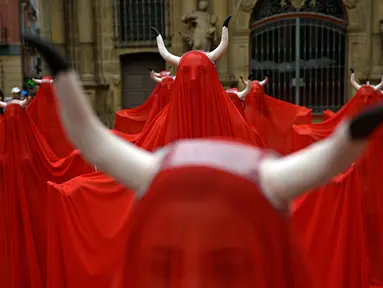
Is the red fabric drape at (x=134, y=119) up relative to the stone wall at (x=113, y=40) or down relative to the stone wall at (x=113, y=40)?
down

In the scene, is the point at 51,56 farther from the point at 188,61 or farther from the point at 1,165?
the point at 1,165

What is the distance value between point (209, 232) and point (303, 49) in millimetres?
12451

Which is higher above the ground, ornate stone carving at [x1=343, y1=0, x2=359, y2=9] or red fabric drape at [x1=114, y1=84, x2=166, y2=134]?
ornate stone carving at [x1=343, y1=0, x2=359, y2=9]

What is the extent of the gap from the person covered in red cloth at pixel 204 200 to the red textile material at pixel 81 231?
1.71m

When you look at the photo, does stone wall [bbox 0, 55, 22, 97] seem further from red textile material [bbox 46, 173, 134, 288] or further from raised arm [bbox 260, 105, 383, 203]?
raised arm [bbox 260, 105, 383, 203]

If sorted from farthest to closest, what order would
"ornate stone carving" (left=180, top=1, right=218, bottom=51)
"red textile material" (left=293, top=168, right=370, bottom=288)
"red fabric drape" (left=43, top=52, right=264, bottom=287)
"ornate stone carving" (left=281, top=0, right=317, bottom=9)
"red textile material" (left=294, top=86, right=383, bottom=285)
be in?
"ornate stone carving" (left=281, top=0, right=317, bottom=9) → "ornate stone carving" (left=180, top=1, right=218, bottom=51) → "red textile material" (left=294, top=86, right=383, bottom=285) → "red textile material" (left=293, top=168, right=370, bottom=288) → "red fabric drape" (left=43, top=52, right=264, bottom=287)

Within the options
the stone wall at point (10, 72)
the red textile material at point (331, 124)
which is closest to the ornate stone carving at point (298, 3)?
the red textile material at point (331, 124)

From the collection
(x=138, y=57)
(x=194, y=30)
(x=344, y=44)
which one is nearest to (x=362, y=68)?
(x=344, y=44)

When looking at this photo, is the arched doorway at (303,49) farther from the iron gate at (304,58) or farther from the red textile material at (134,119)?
the red textile material at (134,119)

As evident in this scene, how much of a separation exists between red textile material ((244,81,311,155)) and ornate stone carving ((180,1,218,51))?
3893 mm

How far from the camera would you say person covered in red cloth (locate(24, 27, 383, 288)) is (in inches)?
48.2

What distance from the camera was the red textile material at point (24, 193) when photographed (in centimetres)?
455

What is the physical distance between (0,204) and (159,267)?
12.4ft

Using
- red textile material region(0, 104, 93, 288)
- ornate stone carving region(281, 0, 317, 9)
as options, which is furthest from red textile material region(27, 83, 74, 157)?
ornate stone carving region(281, 0, 317, 9)
